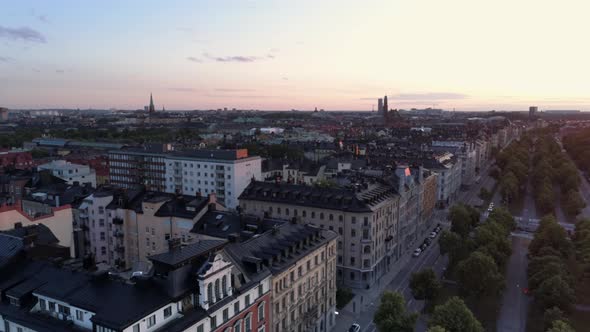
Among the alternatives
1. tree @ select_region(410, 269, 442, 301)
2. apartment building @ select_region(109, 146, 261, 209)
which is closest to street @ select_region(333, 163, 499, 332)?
tree @ select_region(410, 269, 442, 301)

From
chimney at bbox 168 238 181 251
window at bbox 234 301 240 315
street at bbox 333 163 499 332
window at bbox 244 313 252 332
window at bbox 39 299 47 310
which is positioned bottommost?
street at bbox 333 163 499 332

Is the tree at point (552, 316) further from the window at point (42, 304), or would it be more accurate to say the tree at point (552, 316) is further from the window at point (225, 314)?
the window at point (42, 304)

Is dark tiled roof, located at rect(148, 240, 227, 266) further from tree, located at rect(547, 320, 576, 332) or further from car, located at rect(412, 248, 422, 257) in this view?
car, located at rect(412, 248, 422, 257)

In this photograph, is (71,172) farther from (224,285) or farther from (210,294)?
(210,294)

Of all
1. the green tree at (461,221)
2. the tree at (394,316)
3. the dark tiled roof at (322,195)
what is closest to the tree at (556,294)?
the tree at (394,316)

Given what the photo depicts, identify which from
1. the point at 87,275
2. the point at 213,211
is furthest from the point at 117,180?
the point at 87,275

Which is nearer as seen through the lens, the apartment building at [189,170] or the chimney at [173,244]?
the chimney at [173,244]

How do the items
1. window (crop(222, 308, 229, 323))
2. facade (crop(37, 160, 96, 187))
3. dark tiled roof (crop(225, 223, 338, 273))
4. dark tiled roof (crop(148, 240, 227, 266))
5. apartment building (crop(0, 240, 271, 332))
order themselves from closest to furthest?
1. apartment building (crop(0, 240, 271, 332))
2. dark tiled roof (crop(148, 240, 227, 266))
3. window (crop(222, 308, 229, 323))
4. dark tiled roof (crop(225, 223, 338, 273))
5. facade (crop(37, 160, 96, 187))

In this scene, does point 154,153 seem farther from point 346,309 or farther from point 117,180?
point 346,309
